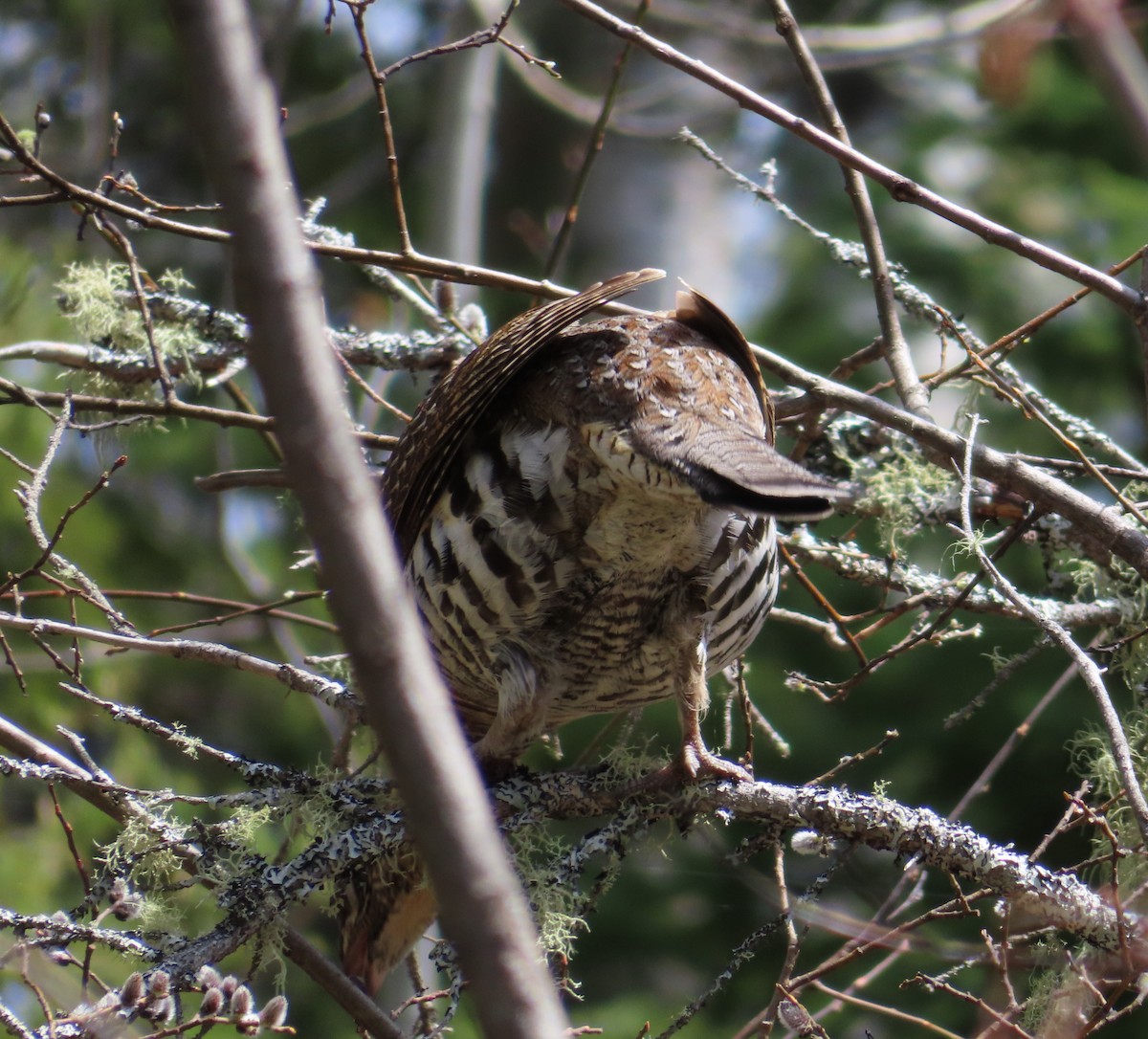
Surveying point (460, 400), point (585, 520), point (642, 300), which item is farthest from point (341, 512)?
point (642, 300)

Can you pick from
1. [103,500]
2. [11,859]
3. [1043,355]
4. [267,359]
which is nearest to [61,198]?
[267,359]

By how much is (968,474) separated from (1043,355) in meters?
4.37

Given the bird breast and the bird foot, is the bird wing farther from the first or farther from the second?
the bird foot

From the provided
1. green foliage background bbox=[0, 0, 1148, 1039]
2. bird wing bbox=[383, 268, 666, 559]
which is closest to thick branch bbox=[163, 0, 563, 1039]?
bird wing bbox=[383, 268, 666, 559]

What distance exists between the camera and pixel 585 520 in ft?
8.93

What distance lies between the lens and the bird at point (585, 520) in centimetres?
263

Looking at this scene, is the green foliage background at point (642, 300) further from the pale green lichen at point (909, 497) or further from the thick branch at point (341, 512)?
the thick branch at point (341, 512)

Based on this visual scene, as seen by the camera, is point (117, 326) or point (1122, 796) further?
point (117, 326)

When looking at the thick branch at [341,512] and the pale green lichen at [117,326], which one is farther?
the pale green lichen at [117,326]

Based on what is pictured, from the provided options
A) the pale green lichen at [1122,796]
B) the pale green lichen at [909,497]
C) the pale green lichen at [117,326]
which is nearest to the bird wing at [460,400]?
the pale green lichen at [117,326]

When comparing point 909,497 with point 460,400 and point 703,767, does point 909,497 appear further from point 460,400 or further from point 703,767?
point 460,400

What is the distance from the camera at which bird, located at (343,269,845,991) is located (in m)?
2.63

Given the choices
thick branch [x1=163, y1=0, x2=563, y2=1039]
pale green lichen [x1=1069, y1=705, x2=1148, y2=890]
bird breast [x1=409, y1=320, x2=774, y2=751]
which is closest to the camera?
Result: thick branch [x1=163, y1=0, x2=563, y2=1039]

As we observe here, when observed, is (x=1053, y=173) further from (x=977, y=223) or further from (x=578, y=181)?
(x=977, y=223)
